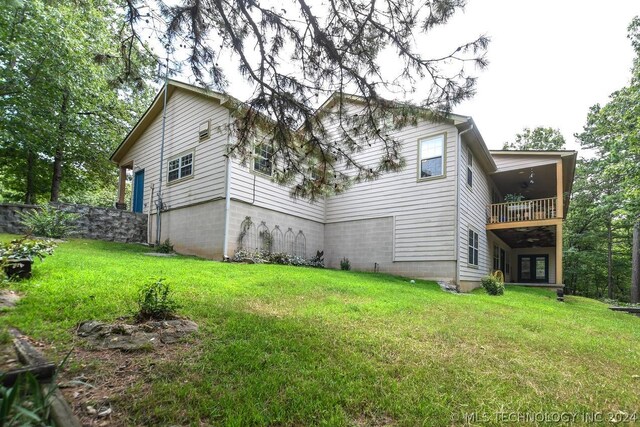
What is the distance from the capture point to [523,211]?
12.9 meters

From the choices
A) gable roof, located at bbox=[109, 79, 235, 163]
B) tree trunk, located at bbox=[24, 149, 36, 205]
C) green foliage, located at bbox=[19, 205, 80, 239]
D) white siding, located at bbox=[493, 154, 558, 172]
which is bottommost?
green foliage, located at bbox=[19, 205, 80, 239]

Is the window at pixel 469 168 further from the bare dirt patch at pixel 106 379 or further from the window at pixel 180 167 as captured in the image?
the bare dirt patch at pixel 106 379

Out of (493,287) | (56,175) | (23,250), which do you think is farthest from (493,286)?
(56,175)

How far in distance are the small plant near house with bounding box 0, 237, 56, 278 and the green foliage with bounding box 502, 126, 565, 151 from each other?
2827 centimetres

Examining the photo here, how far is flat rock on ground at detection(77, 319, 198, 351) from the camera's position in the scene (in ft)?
9.80

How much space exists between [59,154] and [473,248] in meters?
18.5

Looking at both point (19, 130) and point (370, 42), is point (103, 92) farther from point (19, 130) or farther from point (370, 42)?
point (370, 42)

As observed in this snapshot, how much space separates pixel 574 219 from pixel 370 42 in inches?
890

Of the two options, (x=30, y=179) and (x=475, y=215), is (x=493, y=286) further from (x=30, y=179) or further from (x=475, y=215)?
(x=30, y=179)

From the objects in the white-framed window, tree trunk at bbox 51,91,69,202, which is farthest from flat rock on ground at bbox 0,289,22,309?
tree trunk at bbox 51,91,69,202

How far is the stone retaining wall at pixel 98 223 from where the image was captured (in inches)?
378

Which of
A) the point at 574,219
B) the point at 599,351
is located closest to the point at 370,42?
the point at 599,351

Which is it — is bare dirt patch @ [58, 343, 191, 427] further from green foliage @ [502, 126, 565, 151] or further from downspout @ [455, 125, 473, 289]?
green foliage @ [502, 126, 565, 151]

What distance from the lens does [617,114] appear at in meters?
13.4
